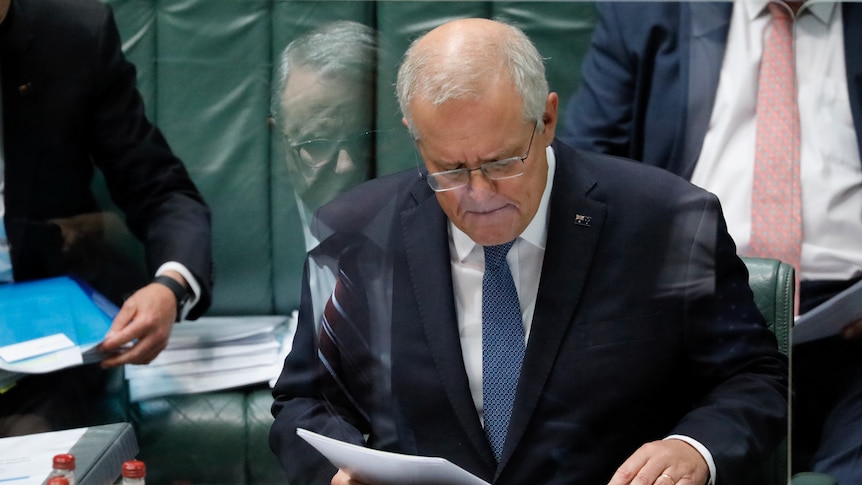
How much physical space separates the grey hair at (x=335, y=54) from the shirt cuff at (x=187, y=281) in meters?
0.38

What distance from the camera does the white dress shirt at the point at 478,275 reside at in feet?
5.70

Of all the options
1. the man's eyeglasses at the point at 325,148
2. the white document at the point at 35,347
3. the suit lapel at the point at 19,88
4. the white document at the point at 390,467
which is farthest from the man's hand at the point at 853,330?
the suit lapel at the point at 19,88

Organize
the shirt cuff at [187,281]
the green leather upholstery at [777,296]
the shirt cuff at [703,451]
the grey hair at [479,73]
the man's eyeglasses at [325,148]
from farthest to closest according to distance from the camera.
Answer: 1. the shirt cuff at [187,281]
2. the man's eyeglasses at [325,148]
3. the green leather upholstery at [777,296]
4. the shirt cuff at [703,451]
5. the grey hair at [479,73]

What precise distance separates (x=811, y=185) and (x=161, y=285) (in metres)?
1.31

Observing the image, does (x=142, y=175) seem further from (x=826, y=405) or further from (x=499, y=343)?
(x=826, y=405)

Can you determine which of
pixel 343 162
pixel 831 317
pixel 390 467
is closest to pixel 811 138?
pixel 831 317

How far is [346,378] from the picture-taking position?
189 centimetres

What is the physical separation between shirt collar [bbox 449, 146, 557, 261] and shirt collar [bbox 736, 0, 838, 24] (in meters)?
0.51

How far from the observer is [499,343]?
1.73 m

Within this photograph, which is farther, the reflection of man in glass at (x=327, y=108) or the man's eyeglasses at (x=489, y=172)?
the reflection of man in glass at (x=327, y=108)

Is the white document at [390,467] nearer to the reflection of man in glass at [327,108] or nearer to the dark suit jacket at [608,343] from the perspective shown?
the dark suit jacket at [608,343]

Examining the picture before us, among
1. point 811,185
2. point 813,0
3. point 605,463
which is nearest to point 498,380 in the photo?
point 605,463

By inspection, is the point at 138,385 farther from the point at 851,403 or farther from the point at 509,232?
the point at 851,403

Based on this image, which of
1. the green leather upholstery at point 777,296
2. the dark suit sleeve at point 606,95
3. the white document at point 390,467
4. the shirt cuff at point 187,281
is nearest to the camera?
the white document at point 390,467
